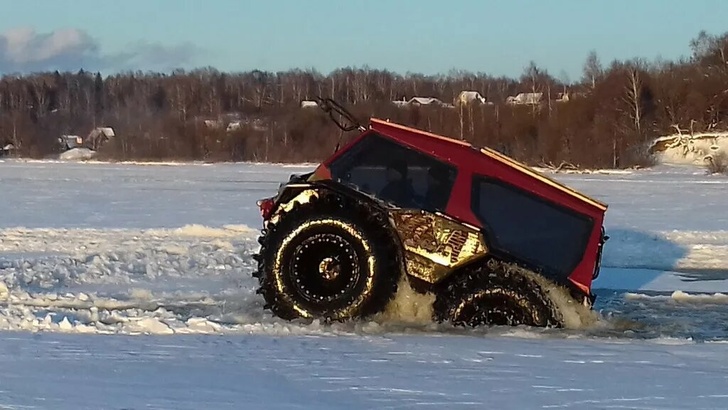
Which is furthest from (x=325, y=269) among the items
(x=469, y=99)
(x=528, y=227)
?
(x=469, y=99)

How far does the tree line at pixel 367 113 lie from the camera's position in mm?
64500

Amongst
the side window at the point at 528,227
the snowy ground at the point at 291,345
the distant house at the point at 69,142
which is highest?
the distant house at the point at 69,142

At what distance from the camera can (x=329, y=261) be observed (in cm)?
871

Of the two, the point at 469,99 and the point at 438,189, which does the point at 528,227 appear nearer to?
the point at 438,189

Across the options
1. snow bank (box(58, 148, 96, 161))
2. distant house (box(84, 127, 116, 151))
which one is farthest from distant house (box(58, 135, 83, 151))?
snow bank (box(58, 148, 96, 161))

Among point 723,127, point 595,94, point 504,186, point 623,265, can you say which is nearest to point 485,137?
point 595,94

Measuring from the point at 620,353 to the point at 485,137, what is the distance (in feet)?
205

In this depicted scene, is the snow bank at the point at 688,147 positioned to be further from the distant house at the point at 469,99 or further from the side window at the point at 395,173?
the side window at the point at 395,173

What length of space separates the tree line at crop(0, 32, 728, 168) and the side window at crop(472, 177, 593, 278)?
1737 inches

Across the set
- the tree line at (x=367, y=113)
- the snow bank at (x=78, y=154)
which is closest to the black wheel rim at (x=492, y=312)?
the tree line at (x=367, y=113)

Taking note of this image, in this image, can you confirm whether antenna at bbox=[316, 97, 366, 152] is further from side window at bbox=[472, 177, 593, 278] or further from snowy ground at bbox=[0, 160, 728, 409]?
snowy ground at bbox=[0, 160, 728, 409]

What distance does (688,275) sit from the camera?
42.0 ft

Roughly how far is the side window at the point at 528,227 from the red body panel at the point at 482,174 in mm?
63

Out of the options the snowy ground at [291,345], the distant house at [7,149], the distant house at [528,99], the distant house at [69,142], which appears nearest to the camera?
the snowy ground at [291,345]
